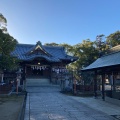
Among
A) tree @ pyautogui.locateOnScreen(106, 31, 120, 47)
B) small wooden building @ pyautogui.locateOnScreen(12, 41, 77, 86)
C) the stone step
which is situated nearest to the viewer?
the stone step

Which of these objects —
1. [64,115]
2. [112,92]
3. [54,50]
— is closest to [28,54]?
[54,50]

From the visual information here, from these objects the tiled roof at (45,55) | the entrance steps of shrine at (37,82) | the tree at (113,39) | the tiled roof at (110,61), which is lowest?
the entrance steps of shrine at (37,82)

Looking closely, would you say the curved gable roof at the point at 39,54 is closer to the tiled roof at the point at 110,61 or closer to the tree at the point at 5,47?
the tree at the point at 5,47

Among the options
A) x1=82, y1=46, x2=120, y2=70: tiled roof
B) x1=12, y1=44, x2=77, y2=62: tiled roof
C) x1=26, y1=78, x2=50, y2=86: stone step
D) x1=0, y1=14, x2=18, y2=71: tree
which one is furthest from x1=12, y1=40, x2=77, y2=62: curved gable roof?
x1=82, y1=46, x2=120, y2=70: tiled roof

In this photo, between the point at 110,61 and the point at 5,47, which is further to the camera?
the point at 5,47

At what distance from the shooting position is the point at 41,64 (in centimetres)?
2841

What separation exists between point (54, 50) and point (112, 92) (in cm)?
1954

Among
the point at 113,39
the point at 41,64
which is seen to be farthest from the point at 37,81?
the point at 113,39

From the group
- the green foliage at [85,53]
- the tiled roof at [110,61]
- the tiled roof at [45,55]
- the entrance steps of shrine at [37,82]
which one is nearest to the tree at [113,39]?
the green foliage at [85,53]

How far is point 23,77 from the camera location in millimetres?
26656

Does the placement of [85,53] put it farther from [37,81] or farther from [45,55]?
[37,81]

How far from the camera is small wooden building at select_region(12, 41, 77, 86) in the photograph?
27.0 metres

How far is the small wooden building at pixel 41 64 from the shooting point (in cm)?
2702

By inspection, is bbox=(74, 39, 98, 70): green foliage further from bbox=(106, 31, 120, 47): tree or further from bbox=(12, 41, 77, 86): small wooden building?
bbox=(106, 31, 120, 47): tree
